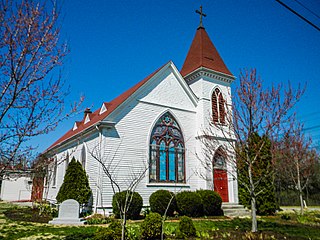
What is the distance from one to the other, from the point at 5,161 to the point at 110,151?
973cm

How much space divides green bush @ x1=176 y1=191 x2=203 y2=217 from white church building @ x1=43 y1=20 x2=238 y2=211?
4.40 feet

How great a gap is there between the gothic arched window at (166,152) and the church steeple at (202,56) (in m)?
5.27

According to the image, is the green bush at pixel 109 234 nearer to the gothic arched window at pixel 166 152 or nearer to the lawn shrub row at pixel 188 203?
the lawn shrub row at pixel 188 203

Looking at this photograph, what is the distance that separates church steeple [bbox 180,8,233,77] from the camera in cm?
2081

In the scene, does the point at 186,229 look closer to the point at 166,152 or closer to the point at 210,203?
the point at 210,203

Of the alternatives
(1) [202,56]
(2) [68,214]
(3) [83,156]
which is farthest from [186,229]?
(1) [202,56]

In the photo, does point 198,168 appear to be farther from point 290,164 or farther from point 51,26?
point 51,26

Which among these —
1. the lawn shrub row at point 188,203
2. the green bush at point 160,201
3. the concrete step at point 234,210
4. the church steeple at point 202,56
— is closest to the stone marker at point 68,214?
the green bush at point 160,201

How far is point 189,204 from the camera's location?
1484 cm

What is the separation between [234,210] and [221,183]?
210 centimetres

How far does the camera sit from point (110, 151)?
15062mm

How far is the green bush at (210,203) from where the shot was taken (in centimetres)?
1543

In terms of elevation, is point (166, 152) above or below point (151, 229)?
above

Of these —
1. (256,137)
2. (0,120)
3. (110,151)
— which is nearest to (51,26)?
(0,120)
